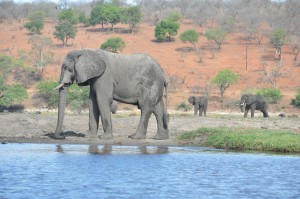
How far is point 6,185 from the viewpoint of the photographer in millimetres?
15555

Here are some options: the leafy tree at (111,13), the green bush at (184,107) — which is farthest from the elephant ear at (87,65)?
the leafy tree at (111,13)

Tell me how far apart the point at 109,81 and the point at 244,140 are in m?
4.77

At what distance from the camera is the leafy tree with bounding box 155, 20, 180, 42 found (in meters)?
85.1

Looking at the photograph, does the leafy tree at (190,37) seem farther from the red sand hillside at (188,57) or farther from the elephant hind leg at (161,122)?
the elephant hind leg at (161,122)

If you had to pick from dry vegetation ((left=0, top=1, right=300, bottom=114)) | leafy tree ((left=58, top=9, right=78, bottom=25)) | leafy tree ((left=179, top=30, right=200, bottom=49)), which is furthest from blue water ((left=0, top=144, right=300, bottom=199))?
leafy tree ((left=58, top=9, right=78, bottom=25))

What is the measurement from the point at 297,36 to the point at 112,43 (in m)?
25.6

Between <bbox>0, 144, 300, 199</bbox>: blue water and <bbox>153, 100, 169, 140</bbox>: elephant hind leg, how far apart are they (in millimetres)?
2092

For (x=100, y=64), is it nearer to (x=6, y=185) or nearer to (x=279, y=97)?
(x=6, y=185)

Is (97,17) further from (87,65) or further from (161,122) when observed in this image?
(87,65)

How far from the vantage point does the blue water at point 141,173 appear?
15.1 m

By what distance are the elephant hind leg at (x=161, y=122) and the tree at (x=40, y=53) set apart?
46.2 m

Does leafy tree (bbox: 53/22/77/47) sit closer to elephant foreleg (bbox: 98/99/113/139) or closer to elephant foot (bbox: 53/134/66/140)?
elephant foot (bbox: 53/134/66/140)

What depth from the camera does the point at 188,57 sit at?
81062 mm

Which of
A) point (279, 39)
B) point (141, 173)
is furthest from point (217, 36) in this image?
point (141, 173)
